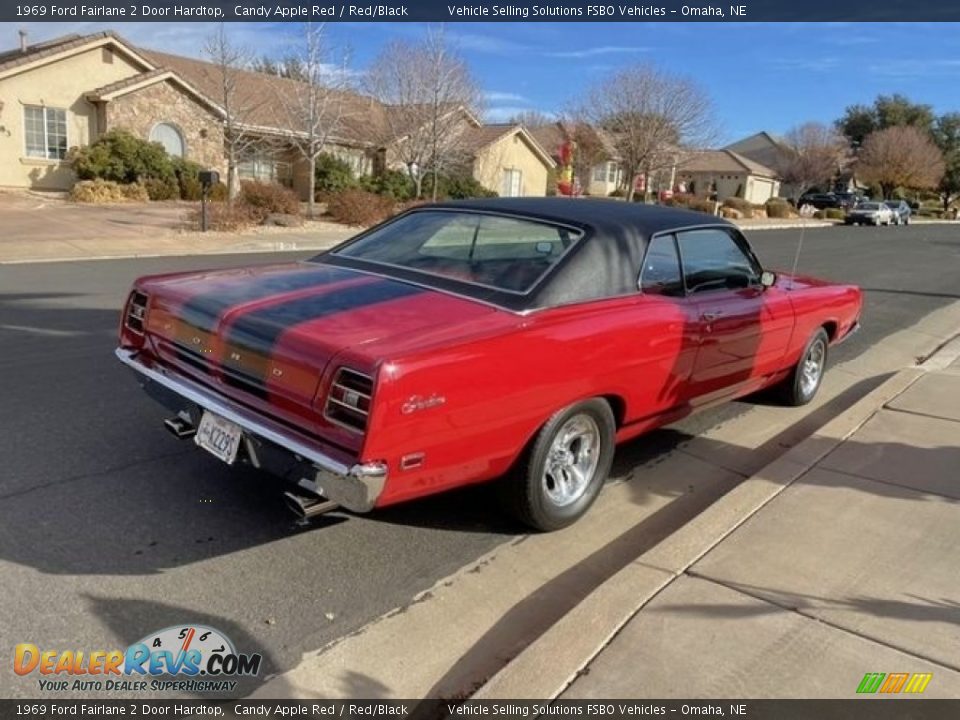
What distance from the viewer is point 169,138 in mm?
28625

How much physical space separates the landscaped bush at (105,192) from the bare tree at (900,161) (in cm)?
6749

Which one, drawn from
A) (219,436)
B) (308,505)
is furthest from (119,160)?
(308,505)

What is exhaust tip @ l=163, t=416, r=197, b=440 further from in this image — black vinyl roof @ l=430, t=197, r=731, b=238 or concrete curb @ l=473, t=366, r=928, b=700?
black vinyl roof @ l=430, t=197, r=731, b=238

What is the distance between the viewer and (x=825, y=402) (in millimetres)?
6332

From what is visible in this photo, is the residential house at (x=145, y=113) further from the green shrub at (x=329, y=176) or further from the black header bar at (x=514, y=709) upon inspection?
the black header bar at (x=514, y=709)

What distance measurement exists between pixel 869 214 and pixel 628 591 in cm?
5026

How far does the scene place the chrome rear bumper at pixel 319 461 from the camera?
111 inches

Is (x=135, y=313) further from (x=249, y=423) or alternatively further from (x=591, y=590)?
(x=591, y=590)

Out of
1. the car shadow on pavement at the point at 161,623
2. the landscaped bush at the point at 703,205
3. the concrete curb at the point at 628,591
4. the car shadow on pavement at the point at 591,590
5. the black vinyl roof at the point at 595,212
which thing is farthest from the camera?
the landscaped bush at the point at 703,205

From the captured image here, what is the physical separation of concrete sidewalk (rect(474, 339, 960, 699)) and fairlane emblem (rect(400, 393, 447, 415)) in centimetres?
93

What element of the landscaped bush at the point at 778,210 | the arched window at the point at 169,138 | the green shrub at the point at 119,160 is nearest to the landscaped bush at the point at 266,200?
the green shrub at the point at 119,160

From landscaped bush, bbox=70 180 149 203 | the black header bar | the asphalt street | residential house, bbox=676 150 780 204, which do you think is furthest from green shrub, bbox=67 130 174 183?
residential house, bbox=676 150 780 204

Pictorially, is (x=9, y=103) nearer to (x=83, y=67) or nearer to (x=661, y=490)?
(x=83, y=67)

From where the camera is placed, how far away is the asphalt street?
2.87 meters
